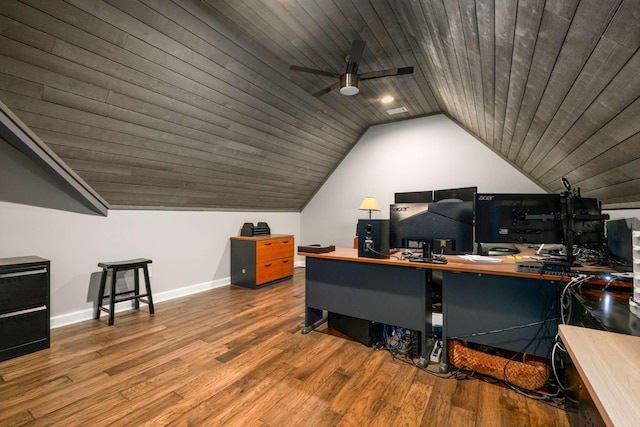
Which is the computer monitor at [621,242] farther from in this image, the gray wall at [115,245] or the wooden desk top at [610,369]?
the gray wall at [115,245]

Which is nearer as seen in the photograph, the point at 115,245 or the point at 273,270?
the point at 115,245

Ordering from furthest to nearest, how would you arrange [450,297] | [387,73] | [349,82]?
[349,82] < [387,73] < [450,297]

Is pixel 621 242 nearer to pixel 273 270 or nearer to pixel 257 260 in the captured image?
pixel 257 260

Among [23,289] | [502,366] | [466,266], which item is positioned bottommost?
[502,366]

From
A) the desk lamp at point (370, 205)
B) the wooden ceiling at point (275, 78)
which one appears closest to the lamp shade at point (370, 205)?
the desk lamp at point (370, 205)

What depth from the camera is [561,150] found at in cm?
233

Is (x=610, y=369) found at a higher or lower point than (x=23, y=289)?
higher

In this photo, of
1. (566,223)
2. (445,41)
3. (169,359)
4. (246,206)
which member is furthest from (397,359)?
(246,206)

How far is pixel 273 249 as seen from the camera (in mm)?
4586

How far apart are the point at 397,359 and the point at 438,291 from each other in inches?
30.8

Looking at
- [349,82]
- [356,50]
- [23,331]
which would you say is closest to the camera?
[23,331]

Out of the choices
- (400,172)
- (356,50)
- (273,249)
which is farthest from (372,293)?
(400,172)

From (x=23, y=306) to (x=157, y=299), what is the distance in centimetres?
144

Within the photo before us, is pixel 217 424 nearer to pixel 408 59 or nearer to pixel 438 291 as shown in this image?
pixel 438 291
